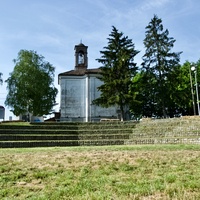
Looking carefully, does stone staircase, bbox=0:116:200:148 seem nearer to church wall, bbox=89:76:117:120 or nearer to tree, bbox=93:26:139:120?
tree, bbox=93:26:139:120

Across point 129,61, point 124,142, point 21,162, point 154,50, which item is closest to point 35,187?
point 21,162

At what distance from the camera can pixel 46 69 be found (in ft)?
138

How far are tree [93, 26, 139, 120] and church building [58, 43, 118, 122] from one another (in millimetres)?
8907

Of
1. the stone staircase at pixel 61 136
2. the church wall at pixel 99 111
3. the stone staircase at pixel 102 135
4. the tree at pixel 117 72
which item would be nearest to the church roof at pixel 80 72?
the church wall at pixel 99 111

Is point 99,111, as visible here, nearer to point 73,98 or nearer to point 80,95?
point 80,95

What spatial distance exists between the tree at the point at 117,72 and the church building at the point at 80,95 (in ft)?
29.2

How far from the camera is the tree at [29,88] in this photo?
3862 centimetres

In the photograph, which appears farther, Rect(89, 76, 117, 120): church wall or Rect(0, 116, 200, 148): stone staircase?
Rect(89, 76, 117, 120): church wall

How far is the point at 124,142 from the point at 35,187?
11.4 meters

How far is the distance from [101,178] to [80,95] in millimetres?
39700

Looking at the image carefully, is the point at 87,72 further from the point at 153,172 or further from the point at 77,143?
the point at 153,172

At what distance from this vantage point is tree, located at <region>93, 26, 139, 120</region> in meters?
31.7

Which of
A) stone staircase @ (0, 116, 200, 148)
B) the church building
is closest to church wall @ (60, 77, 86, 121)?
the church building

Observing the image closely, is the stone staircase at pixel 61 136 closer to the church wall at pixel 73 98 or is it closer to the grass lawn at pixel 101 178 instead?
the grass lawn at pixel 101 178
